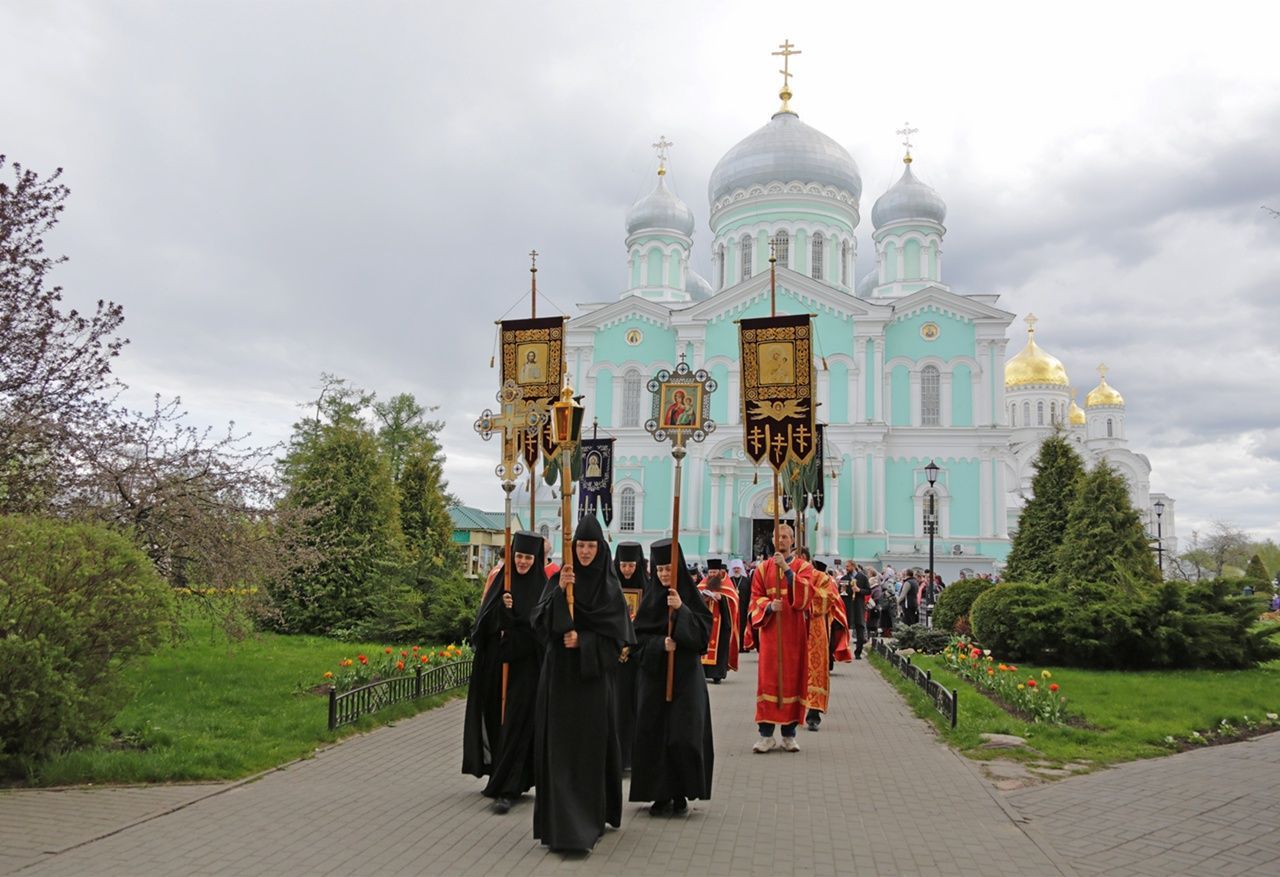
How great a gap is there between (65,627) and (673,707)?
170 inches

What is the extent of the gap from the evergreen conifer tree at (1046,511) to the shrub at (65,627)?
16010 mm

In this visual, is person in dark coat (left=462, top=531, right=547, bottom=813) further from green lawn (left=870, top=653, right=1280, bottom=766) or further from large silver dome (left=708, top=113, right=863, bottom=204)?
large silver dome (left=708, top=113, right=863, bottom=204)

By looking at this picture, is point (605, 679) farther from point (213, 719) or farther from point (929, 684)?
point (929, 684)

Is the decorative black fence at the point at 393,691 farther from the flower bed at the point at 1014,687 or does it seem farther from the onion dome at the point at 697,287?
the onion dome at the point at 697,287

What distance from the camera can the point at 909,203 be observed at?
4634 cm

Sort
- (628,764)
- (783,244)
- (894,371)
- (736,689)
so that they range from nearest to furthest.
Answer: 1. (628,764)
2. (736,689)
3. (894,371)
4. (783,244)

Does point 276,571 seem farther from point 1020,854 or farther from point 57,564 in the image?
point 1020,854

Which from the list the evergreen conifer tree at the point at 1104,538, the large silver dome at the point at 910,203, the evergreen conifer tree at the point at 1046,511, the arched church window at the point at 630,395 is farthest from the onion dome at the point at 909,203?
the evergreen conifer tree at the point at 1104,538

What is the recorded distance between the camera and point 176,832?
6.04 meters

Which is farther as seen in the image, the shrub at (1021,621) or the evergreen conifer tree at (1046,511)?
the evergreen conifer tree at (1046,511)

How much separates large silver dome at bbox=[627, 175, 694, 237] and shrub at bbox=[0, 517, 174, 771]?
41777 millimetres

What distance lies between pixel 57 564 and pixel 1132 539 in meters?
15.5

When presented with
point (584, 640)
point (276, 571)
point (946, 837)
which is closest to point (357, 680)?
point (276, 571)

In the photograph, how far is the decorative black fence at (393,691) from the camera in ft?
30.6
